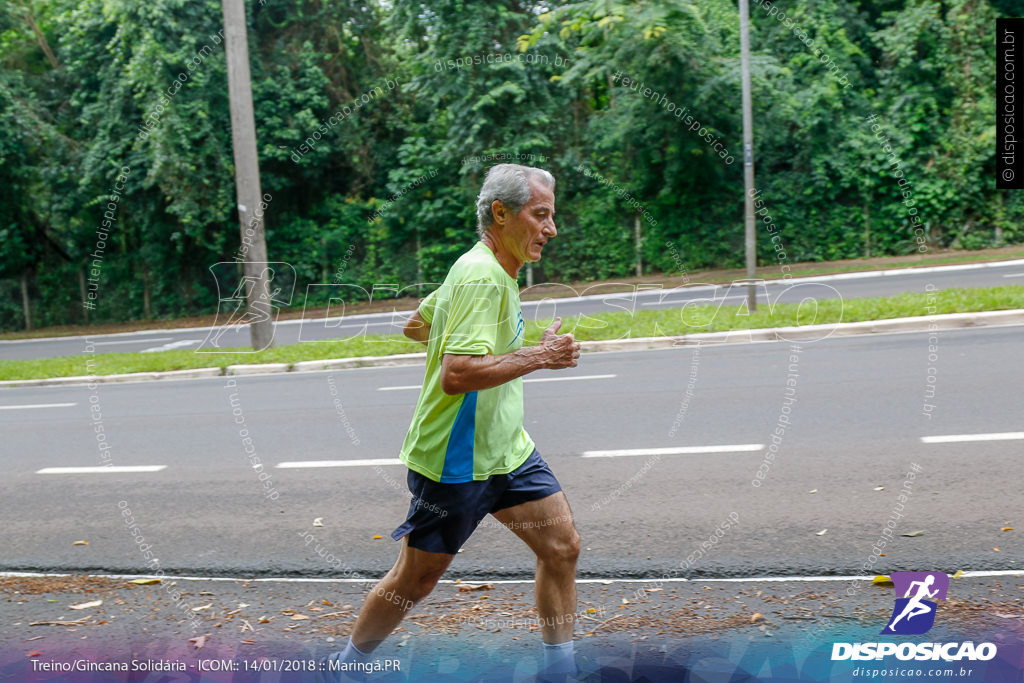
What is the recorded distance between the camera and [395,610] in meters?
3.03

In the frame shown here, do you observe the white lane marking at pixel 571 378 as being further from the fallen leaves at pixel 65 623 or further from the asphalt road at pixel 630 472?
the fallen leaves at pixel 65 623

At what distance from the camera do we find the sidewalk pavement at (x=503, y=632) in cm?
324

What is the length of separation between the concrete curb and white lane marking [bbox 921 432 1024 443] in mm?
5038

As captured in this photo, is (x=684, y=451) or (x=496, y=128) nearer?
(x=684, y=451)

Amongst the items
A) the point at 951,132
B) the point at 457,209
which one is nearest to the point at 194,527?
the point at 457,209

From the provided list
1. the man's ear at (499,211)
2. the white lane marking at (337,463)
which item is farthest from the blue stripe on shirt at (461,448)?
the white lane marking at (337,463)

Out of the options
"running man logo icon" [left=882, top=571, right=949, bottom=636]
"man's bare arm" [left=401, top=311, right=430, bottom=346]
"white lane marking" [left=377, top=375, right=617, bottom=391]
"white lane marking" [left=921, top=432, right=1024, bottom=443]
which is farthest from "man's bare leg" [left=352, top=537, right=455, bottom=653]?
"white lane marking" [left=377, top=375, right=617, bottom=391]

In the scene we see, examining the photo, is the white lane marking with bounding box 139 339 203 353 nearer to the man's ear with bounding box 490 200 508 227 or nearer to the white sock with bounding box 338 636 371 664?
the white sock with bounding box 338 636 371 664

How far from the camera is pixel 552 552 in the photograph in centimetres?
301

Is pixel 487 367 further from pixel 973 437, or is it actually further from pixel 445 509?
pixel 973 437

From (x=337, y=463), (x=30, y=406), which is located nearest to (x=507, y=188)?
(x=337, y=463)

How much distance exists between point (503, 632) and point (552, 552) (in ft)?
2.64

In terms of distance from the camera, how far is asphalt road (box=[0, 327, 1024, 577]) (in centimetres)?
Answer: 453

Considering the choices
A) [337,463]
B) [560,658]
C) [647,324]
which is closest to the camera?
[560,658]
